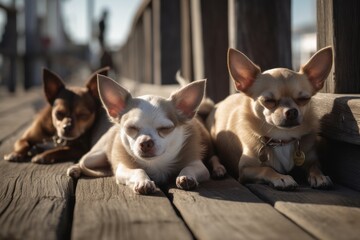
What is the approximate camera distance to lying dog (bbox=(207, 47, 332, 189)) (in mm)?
2533

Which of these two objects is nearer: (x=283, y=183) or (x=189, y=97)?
(x=283, y=183)

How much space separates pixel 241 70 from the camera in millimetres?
2832

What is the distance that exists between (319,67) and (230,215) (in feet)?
3.66

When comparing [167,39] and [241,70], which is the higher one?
[167,39]

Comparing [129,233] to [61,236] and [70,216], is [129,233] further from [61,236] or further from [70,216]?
[70,216]

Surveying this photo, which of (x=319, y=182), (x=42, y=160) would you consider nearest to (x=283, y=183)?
(x=319, y=182)

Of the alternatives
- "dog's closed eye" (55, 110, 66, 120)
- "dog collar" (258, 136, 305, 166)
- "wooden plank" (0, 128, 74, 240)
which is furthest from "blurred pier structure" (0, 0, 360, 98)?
"wooden plank" (0, 128, 74, 240)

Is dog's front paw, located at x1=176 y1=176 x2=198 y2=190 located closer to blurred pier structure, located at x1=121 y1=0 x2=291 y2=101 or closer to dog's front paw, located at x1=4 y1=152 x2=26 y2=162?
blurred pier structure, located at x1=121 y1=0 x2=291 y2=101

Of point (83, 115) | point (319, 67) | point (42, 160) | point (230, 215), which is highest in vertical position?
point (319, 67)

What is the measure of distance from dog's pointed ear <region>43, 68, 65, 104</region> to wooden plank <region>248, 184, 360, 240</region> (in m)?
2.06

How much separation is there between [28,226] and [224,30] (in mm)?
2834

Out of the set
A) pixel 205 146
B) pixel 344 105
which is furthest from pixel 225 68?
pixel 344 105

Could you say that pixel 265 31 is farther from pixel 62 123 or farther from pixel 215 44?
pixel 62 123

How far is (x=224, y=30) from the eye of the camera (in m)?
4.20
